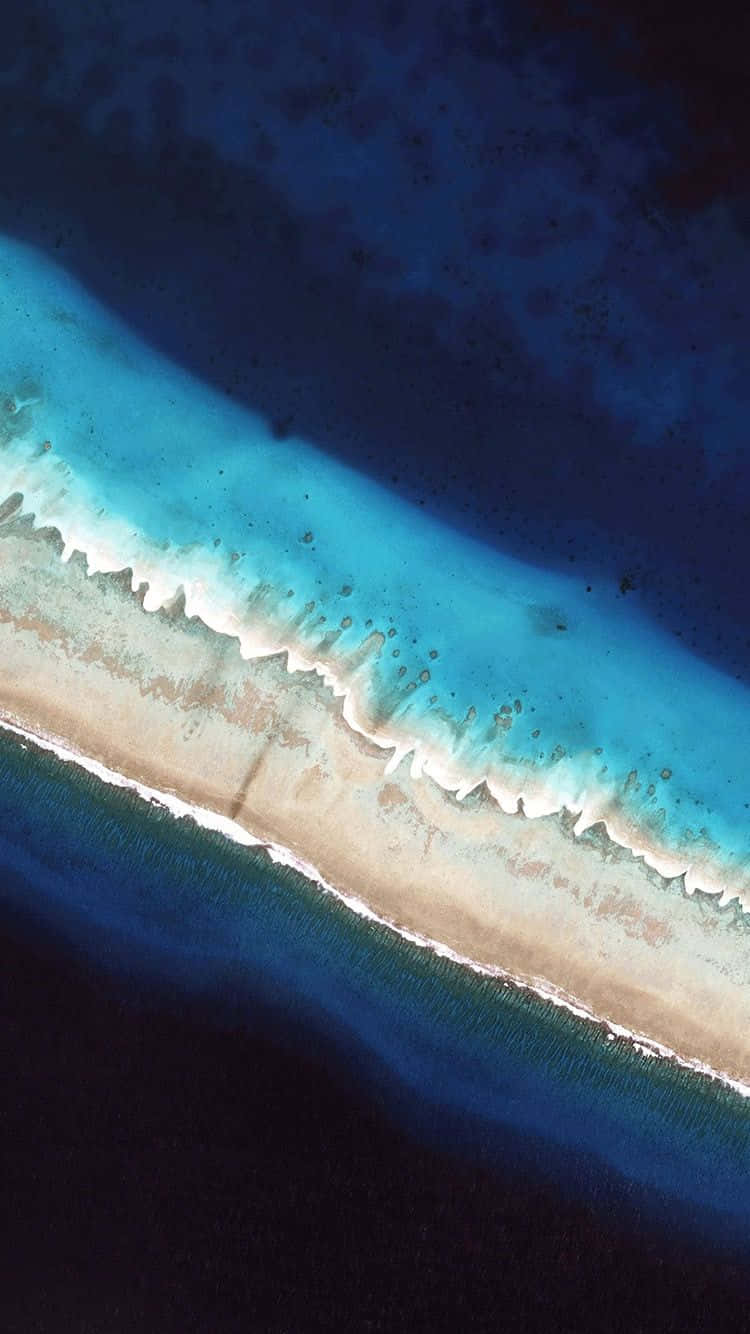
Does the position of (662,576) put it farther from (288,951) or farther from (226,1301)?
(226,1301)

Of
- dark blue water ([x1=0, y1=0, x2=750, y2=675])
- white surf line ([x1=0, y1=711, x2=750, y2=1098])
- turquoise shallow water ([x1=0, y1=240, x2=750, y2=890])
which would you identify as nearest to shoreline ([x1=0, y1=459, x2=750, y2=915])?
turquoise shallow water ([x1=0, y1=240, x2=750, y2=890])

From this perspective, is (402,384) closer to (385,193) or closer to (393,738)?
(385,193)

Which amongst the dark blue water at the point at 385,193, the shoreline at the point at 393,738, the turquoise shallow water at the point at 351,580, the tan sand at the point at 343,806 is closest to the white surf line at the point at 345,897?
the tan sand at the point at 343,806

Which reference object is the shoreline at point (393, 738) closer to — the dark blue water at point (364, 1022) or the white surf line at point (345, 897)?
the white surf line at point (345, 897)

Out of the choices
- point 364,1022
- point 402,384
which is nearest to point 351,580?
point 402,384

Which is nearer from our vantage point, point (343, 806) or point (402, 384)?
point (343, 806)

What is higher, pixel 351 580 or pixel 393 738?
pixel 351 580

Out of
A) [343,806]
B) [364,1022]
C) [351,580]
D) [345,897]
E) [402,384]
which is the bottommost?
[364,1022]
